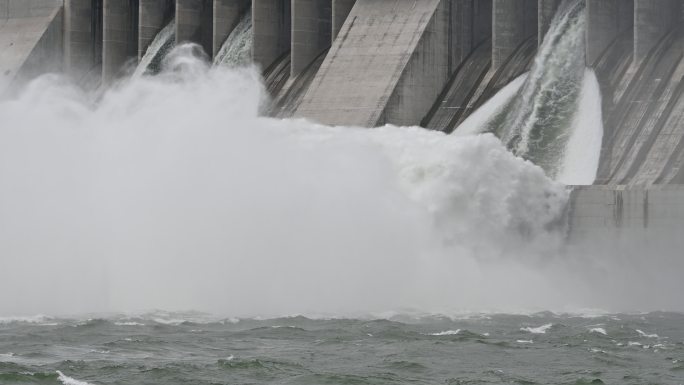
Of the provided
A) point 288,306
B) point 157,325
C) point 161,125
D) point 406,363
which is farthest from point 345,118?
point 406,363

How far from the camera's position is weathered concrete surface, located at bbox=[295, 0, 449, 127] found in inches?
1420

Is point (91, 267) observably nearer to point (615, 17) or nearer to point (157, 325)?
point (157, 325)

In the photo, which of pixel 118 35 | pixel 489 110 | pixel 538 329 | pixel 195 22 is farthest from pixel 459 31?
pixel 538 329

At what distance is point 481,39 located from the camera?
38531 mm

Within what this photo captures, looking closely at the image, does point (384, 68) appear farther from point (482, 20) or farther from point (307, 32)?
point (307, 32)

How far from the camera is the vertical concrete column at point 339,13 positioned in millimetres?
39781

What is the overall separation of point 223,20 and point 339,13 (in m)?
6.39

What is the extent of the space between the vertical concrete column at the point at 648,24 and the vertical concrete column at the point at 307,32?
1145 cm

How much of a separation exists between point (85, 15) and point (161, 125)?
22105 mm

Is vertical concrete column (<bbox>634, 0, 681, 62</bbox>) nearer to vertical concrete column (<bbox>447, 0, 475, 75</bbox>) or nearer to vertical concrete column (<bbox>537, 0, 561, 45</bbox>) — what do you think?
vertical concrete column (<bbox>537, 0, 561, 45</bbox>)

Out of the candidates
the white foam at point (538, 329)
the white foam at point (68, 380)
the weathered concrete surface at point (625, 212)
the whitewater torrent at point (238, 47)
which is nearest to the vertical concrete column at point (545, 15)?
the weathered concrete surface at point (625, 212)

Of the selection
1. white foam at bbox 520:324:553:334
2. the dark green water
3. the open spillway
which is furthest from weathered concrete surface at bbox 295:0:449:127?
white foam at bbox 520:324:553:334

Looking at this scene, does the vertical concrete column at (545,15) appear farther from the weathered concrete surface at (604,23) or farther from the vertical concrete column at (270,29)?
the vertical concrete column at (270,29)

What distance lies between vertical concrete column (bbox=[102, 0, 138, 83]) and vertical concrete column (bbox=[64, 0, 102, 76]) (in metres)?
1.51
